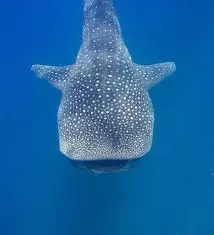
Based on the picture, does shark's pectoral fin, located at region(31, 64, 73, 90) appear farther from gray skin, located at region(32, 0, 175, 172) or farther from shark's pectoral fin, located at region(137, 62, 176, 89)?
shark's pectoral fin, located at region(137, 62, 176, 89)

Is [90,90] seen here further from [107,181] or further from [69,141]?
[107,181]

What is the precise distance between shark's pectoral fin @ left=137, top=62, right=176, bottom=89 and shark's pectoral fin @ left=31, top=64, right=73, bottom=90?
1062 mm

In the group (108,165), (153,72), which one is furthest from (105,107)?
(153,72)

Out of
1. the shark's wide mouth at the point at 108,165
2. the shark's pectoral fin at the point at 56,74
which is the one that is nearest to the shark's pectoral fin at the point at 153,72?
the shark's pectoral fin at the point at 56,74

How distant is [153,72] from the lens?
6.23 metres

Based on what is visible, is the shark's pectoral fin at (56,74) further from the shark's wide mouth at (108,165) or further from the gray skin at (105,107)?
the shark's wide mouth at (108,165)

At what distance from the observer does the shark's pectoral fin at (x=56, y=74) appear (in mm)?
6030

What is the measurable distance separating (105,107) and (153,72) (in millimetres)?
1447

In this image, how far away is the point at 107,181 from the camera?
760cm

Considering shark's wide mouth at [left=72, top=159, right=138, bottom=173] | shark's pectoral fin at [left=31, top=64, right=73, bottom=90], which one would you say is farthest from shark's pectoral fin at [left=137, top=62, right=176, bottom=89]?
shark's wide mouth at [left=72, top=159, right=138, bottom=173]

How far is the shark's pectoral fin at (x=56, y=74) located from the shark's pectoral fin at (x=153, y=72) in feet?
3.48

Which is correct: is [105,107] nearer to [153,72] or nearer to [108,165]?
[108,165]

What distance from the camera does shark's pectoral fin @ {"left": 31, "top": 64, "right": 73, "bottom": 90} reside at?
603cm

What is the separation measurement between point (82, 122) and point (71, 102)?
1.32 feet
